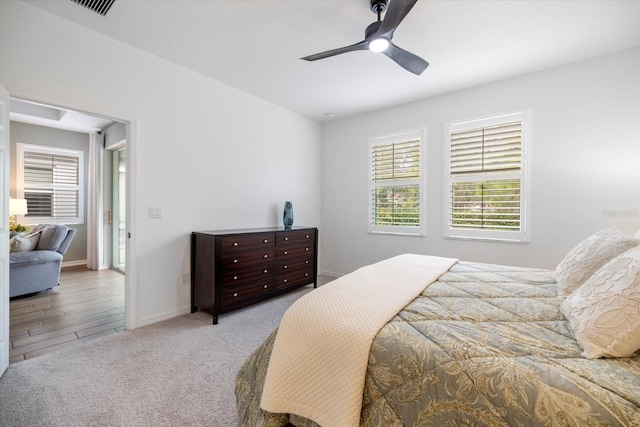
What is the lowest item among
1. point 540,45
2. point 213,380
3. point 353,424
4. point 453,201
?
point 213,380

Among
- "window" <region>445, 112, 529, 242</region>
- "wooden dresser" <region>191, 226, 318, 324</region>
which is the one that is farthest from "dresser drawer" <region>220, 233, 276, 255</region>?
"window" <region>445, 112, 529, 242</region>

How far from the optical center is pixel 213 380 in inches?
76.1

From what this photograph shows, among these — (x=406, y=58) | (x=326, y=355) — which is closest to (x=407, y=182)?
(x=406, y=58)

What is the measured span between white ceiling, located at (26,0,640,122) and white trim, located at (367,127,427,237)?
730 millimetres

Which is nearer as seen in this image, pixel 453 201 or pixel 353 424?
pixel 353 424

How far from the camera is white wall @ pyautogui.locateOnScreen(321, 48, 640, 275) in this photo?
2686mm

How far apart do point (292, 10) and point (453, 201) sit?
113 inches

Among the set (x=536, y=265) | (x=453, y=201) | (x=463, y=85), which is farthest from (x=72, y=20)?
(x=536, y=265)

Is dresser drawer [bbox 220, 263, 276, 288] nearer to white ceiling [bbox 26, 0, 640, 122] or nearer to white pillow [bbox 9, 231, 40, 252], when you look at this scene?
white ceiling [bbox 26, 0, 640, 122]

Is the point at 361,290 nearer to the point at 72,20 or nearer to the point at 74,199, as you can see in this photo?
the point at 72,20

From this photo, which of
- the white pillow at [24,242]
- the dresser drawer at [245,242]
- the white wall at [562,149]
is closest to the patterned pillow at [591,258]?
the white wall at [562,149]

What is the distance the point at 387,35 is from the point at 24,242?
5.19 meters

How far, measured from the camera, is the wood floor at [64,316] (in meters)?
2.44

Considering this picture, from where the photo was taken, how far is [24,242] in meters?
3.85
